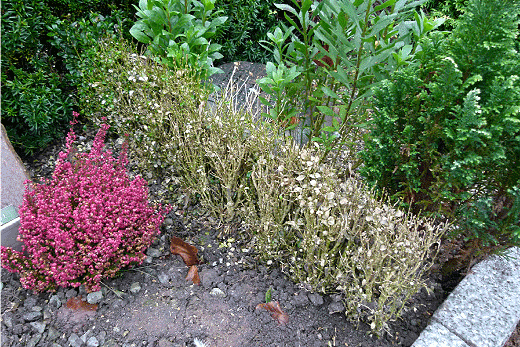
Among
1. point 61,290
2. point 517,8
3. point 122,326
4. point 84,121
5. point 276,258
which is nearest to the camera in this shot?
point 517,8

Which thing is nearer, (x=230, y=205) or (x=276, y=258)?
(x=276, y=258)

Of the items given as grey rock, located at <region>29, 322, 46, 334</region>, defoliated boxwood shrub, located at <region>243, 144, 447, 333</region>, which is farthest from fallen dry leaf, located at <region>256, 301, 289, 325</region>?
grey rock, located at <region>29, 322, 46, 334</region>

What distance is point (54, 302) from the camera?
232 cm

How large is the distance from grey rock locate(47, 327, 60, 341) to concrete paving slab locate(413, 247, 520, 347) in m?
2.05

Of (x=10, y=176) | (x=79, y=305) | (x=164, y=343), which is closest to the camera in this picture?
(x=164, y=343)

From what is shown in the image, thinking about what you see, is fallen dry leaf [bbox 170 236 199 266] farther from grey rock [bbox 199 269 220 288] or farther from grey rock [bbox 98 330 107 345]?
grey rock [bbox 98 330 107 345]

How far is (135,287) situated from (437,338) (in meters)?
1.83

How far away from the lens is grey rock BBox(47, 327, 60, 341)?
2152 millimetres

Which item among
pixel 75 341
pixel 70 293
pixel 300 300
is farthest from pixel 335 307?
pixel 70 293

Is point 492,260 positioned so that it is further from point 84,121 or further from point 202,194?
point 84,121

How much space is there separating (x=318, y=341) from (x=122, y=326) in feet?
3.71

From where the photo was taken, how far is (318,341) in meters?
2.23

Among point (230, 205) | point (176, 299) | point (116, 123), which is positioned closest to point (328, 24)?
point (230, 205)

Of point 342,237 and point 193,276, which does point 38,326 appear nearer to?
point 193,276
